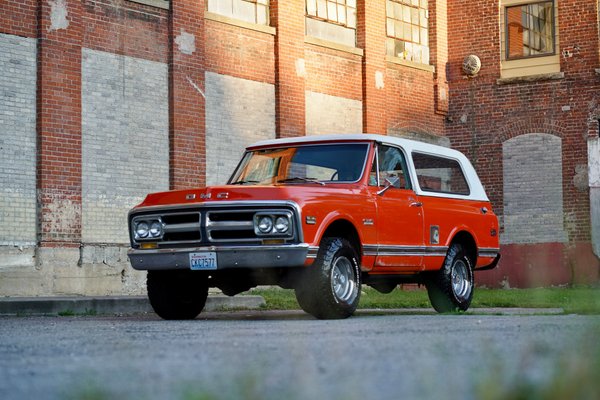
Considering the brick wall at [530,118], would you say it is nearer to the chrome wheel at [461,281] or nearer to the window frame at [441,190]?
the window frame at [441,190]

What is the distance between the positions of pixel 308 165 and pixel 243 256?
169 centimetres

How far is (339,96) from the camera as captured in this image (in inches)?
887

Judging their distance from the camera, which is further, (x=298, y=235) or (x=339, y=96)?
(x=339, y=96)

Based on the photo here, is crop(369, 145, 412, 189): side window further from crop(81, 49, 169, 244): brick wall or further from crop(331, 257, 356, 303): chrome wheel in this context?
crop(81, 49, 169, 244): brick wall

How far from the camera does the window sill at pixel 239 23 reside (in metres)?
19.5

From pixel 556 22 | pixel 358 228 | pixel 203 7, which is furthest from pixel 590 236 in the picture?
pixel 358 228

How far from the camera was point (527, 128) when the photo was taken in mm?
24484

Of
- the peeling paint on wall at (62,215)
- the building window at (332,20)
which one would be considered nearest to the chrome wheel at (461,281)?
the peeling paint on wall at (62,215)

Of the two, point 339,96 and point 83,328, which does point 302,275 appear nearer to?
point 83,328

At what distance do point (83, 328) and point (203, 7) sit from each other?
10.8 m

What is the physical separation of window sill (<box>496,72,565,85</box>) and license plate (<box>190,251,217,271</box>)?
51.1ft

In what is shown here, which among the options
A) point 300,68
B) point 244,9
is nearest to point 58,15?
point 244,9

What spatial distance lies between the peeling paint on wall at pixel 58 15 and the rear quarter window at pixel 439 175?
6588 millimetres

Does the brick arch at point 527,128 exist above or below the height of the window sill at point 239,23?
below
